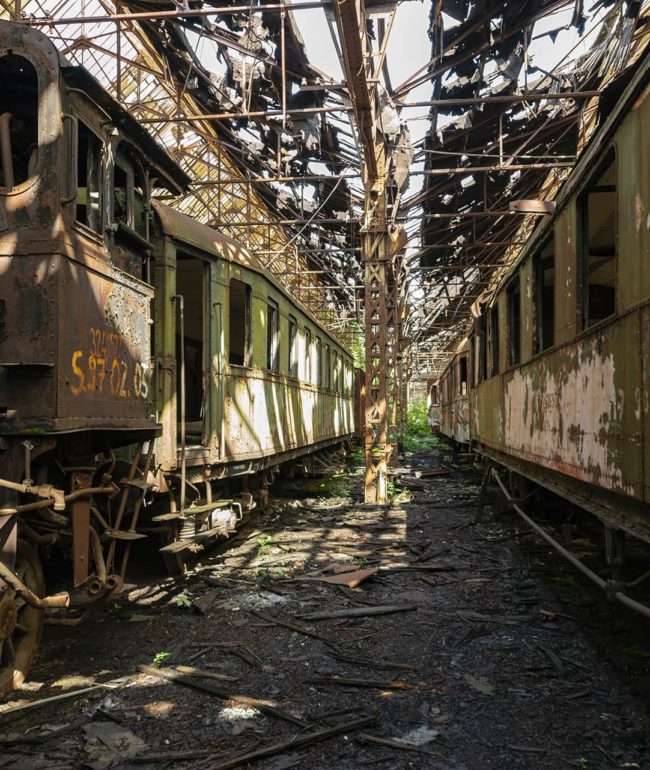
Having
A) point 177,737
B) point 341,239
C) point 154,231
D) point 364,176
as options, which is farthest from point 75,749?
point 341,239

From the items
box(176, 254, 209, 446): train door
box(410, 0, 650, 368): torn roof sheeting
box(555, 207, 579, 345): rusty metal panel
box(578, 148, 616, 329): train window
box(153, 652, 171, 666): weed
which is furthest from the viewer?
box(410, 0, 650, 368): torn roof sheeting

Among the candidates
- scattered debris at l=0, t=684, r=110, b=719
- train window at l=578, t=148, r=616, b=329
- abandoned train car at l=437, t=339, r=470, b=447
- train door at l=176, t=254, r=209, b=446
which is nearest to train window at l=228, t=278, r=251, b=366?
train door at l=176, t=254, r=209, b=446

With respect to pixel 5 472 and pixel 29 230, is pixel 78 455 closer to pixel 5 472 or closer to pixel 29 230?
pixel 5 472

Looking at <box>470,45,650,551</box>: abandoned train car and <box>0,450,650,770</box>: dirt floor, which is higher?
<box>470,45,650,551</box>: abandoned train car

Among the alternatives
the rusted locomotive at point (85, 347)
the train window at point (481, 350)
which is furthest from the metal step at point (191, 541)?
the train window at point (481, 350)

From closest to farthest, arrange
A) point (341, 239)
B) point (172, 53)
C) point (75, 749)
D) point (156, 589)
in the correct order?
point (75, 749), point (156, 589), point (172, 53), point (341, 239)

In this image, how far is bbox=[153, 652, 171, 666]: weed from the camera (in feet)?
13.9

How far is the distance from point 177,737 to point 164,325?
156 inches

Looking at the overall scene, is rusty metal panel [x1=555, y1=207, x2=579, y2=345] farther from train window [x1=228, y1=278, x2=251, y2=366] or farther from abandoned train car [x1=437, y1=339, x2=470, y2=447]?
abandoned train car [x1=437, y1=339, x2=470, y2=447]

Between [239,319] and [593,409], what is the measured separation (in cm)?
727

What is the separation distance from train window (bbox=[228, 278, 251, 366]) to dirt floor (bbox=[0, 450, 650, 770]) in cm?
288

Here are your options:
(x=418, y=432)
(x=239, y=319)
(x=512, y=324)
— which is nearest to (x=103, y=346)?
(x=512, y=324)

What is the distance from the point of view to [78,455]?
422 cm

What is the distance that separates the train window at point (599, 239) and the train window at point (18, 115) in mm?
3927
